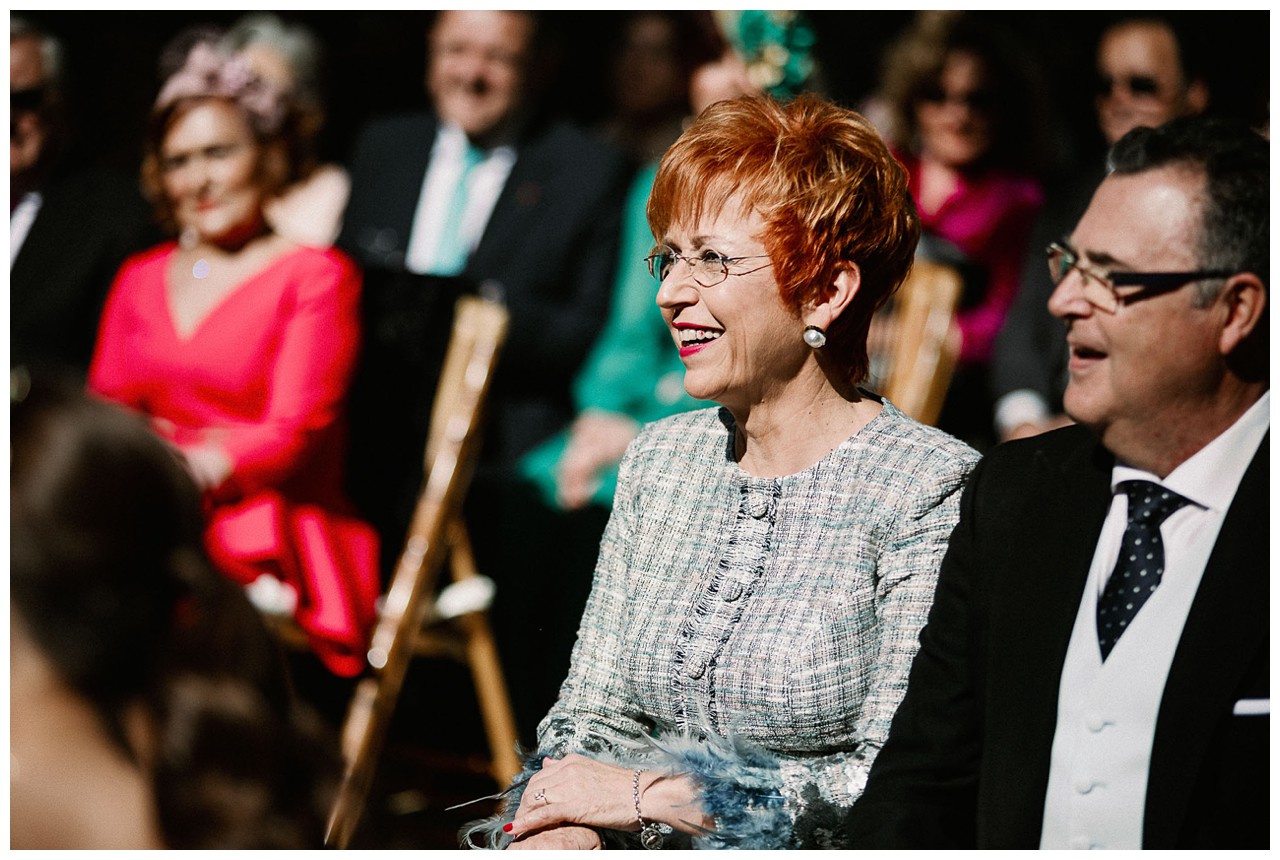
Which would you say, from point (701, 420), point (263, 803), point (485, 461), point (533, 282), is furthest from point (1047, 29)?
point (263, 803)

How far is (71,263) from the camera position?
4.97m

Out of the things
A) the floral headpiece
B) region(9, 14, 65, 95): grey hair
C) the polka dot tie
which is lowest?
the polka dot tie

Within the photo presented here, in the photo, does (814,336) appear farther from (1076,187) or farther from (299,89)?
(299,89)

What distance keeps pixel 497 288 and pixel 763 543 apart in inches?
89.2

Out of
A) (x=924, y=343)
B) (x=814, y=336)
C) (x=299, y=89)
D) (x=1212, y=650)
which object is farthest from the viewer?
(x=299, y=89)

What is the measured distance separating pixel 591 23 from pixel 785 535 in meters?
3.69

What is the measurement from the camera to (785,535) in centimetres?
266

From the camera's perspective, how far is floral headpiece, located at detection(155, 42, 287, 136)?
456 centimetres

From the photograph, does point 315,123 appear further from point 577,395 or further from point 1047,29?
point 1047,29

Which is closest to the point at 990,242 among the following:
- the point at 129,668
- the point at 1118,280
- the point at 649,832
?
the point at 1118,280

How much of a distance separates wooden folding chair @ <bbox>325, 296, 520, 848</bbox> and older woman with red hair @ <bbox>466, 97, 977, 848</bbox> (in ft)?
5.32

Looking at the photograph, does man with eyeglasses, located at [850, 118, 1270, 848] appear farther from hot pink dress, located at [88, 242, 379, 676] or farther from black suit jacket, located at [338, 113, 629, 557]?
black suit jacket, located at [338, 113, 629, 557]

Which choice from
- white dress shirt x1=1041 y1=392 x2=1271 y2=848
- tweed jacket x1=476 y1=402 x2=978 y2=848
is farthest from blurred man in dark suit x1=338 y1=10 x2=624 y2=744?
white dress shirt x1=1041 y1=392 x2=1271 y2=848

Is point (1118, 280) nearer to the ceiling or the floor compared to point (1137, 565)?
nearer to the ceiling
